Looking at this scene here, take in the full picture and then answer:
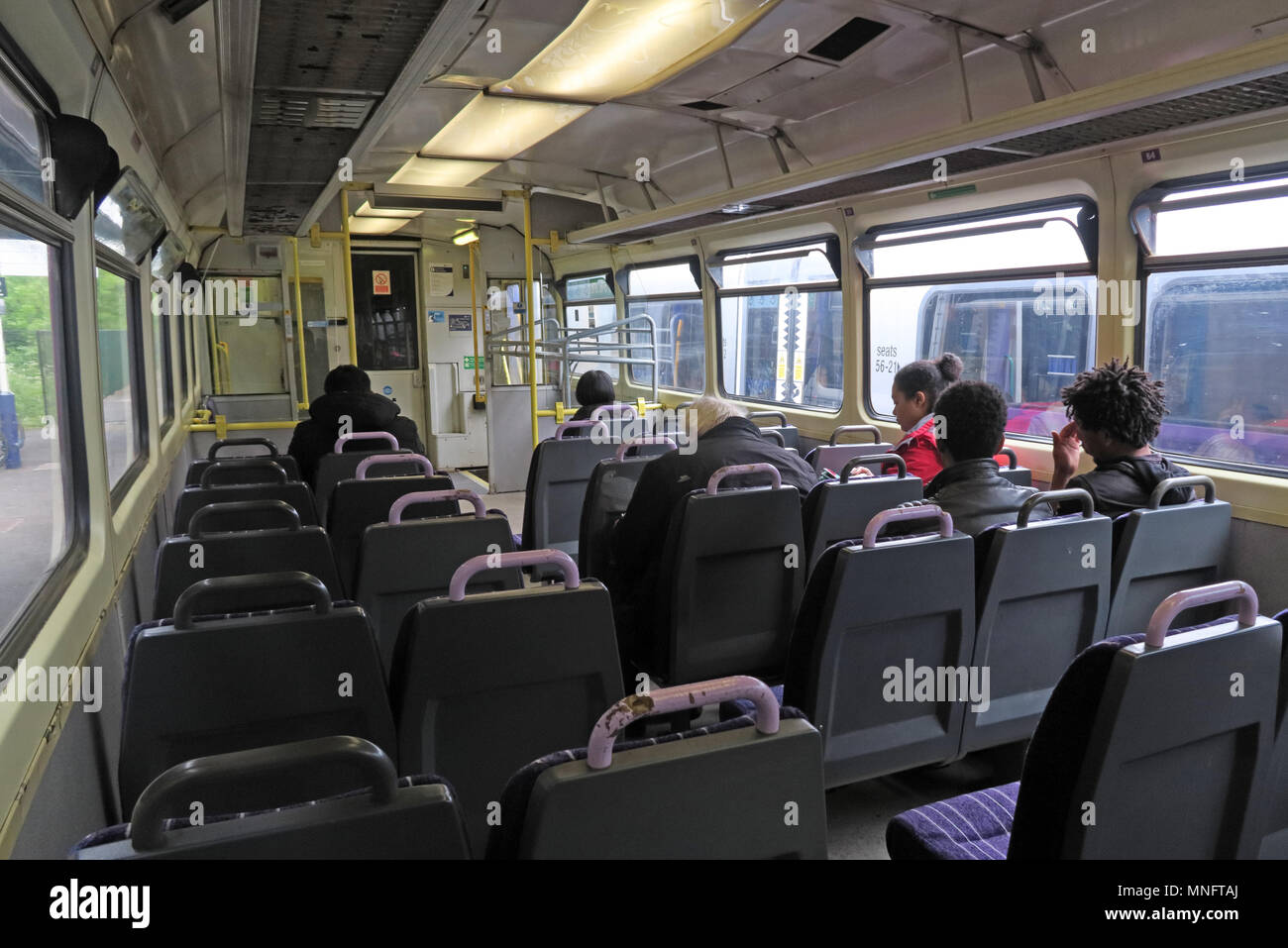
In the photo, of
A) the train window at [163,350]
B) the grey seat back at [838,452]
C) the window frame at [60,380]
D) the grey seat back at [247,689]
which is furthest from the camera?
the train window at [163,350]

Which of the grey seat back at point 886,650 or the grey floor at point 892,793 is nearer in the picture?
the grey seat back at point 886,650

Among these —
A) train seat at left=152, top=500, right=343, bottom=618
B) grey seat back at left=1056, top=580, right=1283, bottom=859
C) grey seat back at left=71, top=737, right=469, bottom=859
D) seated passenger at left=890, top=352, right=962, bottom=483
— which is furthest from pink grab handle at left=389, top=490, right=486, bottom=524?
seated passenger at left=890, top=352, right=962, bottom=483

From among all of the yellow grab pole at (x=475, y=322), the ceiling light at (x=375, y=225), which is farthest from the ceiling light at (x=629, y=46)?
the yellow grab pole at (x=475, y=322)

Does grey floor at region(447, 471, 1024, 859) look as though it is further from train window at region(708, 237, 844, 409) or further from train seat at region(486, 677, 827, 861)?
train window at region(708, 237, 844, 409)

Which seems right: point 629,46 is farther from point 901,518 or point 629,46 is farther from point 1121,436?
point 901,518

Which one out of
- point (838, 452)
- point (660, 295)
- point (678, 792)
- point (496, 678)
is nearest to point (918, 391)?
point (838, 452)

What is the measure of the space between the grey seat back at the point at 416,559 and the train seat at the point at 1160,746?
145 cm

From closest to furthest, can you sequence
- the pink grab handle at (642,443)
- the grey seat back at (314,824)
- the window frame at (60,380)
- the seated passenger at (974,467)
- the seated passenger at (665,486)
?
the grey seat back at (314,824) → the window frame at (60,380) → the seated passenger at (974,467) → the seated passenger at (665,486) → the pink grab handle at (642,443)

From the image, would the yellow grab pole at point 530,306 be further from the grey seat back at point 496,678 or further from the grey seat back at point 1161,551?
the grey seat back at point 496,678

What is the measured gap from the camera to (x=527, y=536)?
4359mm

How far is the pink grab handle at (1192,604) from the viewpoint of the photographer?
133 centimetres

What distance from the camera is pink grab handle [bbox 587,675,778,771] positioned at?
1.00m
